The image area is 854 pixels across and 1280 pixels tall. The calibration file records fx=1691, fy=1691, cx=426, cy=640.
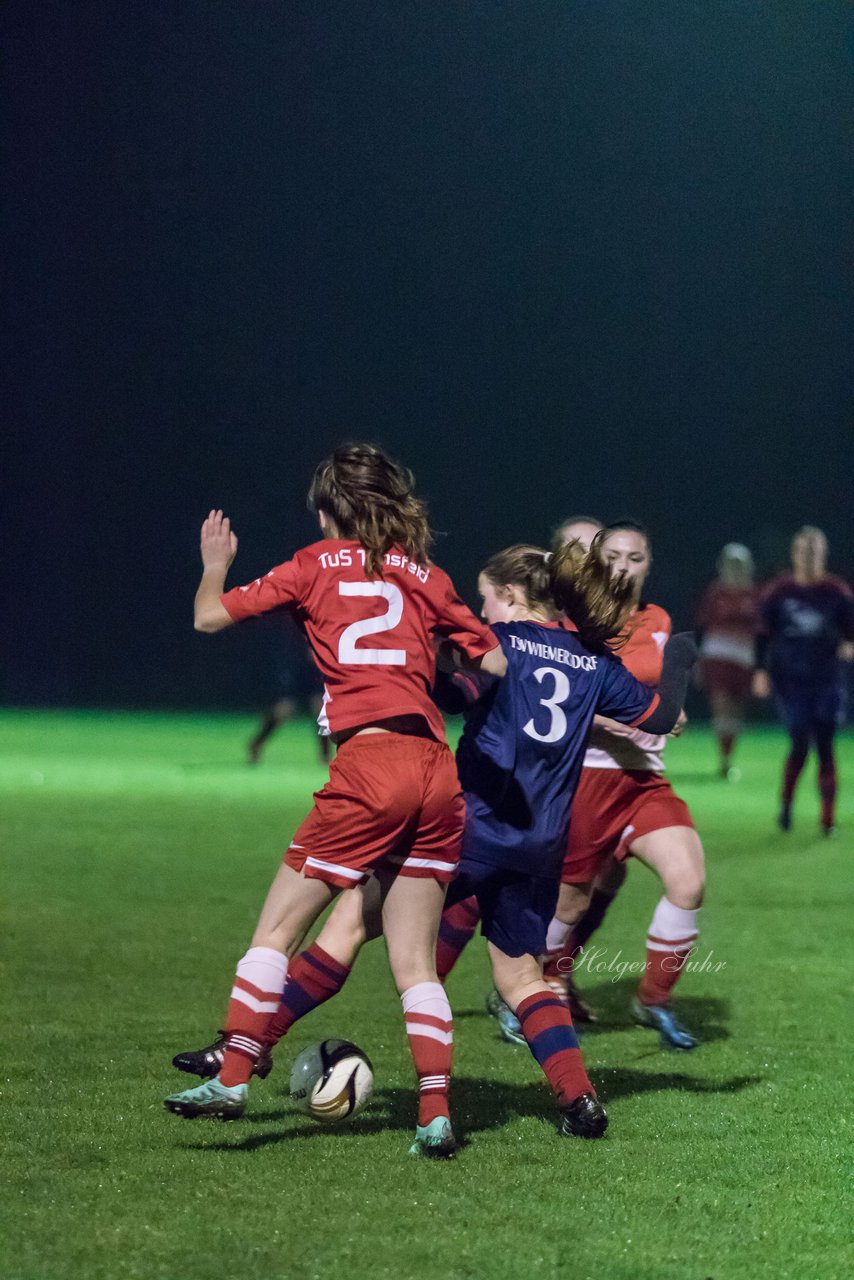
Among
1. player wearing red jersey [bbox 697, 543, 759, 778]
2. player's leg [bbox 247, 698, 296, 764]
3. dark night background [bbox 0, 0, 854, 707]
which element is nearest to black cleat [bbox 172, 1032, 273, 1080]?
player's leg [bbox 247, 698, 296, 764]

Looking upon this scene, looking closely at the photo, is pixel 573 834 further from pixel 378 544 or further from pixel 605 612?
pixel 378 544

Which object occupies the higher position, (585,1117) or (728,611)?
(728,611)

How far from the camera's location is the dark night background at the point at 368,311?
2753 cm

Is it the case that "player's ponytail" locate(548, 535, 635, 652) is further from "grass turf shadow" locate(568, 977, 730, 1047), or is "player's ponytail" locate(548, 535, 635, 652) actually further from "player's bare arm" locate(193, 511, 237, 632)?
"grass turf shadow" locate(568, 977, 730, 1047)

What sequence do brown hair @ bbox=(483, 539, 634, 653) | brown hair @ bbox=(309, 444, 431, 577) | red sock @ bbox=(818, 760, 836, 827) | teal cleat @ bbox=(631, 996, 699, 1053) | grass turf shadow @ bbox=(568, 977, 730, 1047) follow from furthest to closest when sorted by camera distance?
1. red sock @ bbox=(818, 760, 836, 827)
2. grass turf shadow @ bbox=(568, 977, 730, 1047)
3. teal cleat @ bbox=(631, 996, 699, 1053)
4. brown hair @ bbox=(483, 539, 634, 653)
5. brown hair @ bbox=(309, 444, 431, 577)

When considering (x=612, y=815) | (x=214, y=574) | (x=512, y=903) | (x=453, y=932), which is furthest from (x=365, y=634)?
(x=612, y=815)

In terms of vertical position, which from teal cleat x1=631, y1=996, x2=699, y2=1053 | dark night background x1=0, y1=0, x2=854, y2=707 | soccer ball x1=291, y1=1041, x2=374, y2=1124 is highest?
dark night background x1=0, y1=0, x2=854, y2=707

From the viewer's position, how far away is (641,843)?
230 inches

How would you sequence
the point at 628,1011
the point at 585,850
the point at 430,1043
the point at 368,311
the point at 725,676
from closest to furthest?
1. the point at 430,1043
2. the point at 585,850
3. the point at 628,1011
4. the point at 725,676
5. the point at 368,311

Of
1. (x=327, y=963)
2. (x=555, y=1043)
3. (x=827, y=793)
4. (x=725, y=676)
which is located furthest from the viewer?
(x=725, y=676)

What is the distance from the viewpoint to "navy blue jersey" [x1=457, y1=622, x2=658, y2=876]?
462 cm

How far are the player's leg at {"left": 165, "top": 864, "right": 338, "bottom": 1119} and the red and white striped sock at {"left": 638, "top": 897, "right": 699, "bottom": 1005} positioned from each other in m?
1.71

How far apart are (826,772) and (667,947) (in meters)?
6.32

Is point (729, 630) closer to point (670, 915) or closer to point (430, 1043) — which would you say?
point (670, 915)
